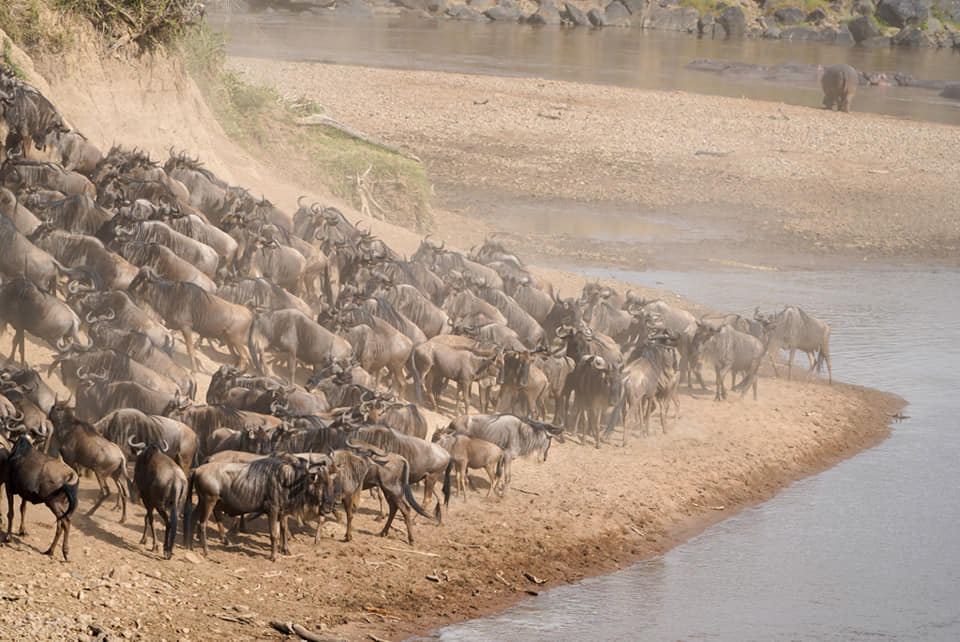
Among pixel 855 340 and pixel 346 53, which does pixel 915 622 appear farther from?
pixel 346 53

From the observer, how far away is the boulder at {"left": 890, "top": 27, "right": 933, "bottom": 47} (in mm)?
74938

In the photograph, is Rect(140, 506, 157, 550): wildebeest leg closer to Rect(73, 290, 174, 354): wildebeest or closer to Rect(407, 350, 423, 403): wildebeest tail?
Rect(73, 290, 174, 354): wildebeest

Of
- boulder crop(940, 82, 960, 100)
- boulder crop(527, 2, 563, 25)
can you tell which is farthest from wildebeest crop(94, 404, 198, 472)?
boulder crop(527, 2, 563, 25)

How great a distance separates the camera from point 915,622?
10070 mm

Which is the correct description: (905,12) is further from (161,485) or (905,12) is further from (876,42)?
(161,485)

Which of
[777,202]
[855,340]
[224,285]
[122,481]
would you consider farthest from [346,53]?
[122,481]

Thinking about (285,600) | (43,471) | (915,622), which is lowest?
(915,622)

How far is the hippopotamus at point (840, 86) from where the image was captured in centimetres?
3903

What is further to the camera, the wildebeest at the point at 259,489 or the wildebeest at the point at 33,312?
the wildebeest at the point at 33,312

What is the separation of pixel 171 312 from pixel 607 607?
4.78 metres

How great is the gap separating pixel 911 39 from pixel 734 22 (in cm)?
1027

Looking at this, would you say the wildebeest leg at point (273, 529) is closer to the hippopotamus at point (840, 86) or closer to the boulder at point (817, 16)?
the hippopotamus at point (840, 86)

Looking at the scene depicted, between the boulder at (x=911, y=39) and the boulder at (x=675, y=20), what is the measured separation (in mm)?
11505

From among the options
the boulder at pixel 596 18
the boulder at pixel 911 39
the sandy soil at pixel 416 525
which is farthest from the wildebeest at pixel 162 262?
the boulder at pixel 911 39
